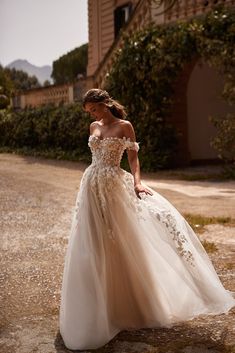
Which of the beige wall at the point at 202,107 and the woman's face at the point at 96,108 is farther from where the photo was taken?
the beige wall at the point at 202,107

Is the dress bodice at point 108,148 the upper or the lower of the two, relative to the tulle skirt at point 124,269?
upper

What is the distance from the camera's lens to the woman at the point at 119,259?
125 inches

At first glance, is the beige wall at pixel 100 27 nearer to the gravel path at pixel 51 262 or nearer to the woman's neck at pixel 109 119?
the gravel path at pixel 51 262

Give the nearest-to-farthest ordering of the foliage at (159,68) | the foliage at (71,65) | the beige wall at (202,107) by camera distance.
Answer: the foliage at (159,68)
the beige wall at (202,107)
the foliage at (71,65)

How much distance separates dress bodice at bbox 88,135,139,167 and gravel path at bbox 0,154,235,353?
→ 4.03ft

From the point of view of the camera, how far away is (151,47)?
1177cm

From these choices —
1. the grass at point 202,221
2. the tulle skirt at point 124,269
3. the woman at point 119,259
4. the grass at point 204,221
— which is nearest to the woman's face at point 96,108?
the woman at point 119,259

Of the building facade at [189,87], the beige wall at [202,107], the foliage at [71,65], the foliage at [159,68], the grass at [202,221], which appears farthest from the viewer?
the foliage at [71,65]

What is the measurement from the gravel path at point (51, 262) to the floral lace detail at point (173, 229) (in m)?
0.50

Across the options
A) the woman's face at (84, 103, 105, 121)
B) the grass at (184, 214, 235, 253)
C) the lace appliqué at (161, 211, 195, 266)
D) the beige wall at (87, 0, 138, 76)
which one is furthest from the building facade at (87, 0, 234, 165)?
the woman's face at (84, 103, 105, 121)

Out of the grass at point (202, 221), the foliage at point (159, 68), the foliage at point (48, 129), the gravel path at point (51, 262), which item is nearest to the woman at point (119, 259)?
the gravel path at point (51, 262)

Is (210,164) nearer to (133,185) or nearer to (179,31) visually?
(179,31)

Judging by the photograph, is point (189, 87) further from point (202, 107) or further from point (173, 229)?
point (173, 229)

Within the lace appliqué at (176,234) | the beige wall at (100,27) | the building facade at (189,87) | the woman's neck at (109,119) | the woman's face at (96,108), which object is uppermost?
the beige wall at (100,27)
